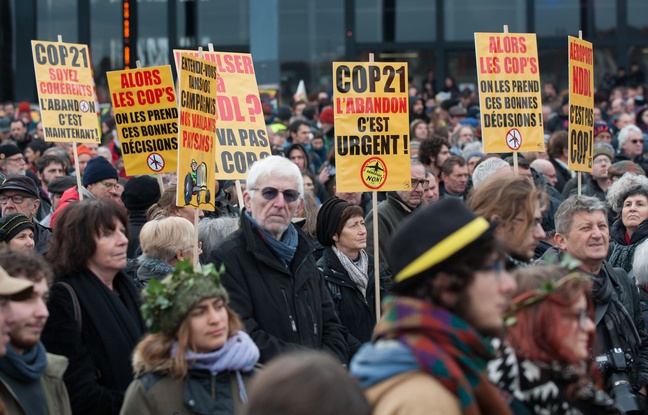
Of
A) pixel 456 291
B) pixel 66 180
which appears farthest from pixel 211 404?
pixel 66 180

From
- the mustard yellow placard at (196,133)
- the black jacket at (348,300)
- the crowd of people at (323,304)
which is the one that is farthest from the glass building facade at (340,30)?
the black jacket at (348,300)

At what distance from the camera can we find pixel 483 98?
9.91 metres

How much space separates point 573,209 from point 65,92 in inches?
237

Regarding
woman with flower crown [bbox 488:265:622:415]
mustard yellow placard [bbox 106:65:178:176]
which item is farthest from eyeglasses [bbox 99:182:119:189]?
woman with flower crown [bbox 488:265:622:415]

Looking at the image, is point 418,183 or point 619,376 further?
point 418,183

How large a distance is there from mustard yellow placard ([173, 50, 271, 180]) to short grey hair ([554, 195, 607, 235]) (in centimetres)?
274

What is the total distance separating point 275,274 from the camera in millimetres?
5633

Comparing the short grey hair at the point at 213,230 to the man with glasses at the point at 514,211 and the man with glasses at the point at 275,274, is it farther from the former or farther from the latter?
the man with glasses at the point at 514,211

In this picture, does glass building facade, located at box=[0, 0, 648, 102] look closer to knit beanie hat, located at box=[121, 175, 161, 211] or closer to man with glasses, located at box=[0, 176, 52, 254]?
man with glasses, located at box=[0, 176, 52, 254]

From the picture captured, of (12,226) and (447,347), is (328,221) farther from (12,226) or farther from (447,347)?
(447,347)

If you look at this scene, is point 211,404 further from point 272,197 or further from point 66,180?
point 66,180

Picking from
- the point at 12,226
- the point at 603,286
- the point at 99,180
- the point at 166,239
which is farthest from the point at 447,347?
the point at 99,180

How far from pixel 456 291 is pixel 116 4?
962 inches

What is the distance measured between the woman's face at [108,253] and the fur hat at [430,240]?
8.53 ft
